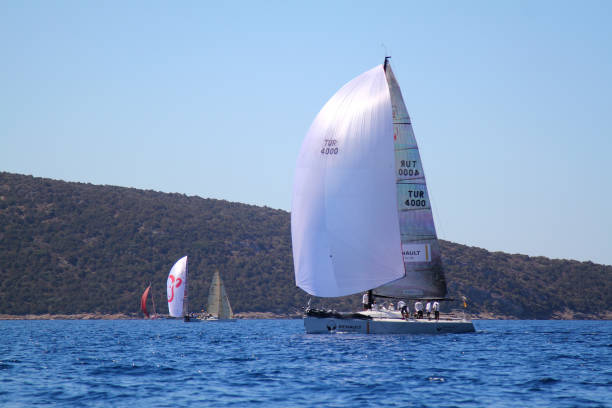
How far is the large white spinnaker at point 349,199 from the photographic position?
4341cm

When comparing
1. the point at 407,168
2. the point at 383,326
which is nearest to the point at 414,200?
the point at 407,168

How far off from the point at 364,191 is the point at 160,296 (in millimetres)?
69137

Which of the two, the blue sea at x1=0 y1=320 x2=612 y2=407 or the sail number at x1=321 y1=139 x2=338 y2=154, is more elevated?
the sail number at x1=321 y1=139 x2=338 y2=154

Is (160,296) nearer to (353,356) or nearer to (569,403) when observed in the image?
(353,356)

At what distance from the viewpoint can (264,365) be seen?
102 feet

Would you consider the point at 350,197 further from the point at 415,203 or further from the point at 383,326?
the point at 383,326

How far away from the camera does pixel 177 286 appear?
291ft

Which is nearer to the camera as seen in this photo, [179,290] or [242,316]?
[179,290]

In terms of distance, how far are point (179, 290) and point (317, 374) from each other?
62994 millimetres

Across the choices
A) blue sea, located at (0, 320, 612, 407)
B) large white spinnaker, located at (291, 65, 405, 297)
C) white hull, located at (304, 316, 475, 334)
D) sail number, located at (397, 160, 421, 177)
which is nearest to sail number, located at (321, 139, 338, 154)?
large white spinnaker, located at (291, 65, 405, 297)

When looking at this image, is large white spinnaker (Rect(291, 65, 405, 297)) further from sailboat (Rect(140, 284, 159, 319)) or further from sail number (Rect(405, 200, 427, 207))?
sailboat (Rect(140, 284, 159, 319))

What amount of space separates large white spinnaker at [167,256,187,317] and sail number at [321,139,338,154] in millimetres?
46132

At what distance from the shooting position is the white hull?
4334cm

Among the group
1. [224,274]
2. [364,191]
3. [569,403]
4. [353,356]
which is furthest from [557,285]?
[569,403]
